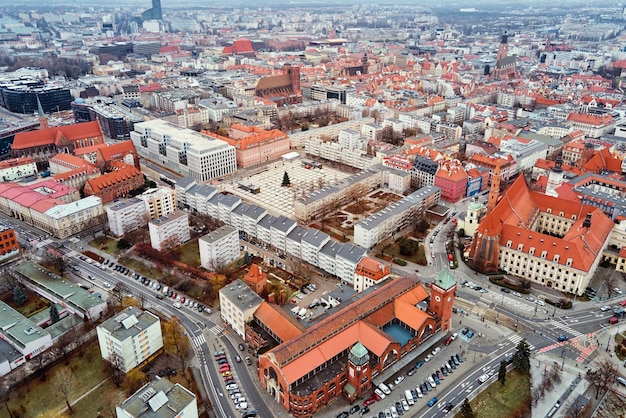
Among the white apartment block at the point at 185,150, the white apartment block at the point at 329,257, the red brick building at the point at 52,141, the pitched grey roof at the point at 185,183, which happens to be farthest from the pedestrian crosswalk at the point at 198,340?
the red brick building at the point at 52,141

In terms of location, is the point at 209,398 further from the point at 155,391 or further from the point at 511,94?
the point at 511,94

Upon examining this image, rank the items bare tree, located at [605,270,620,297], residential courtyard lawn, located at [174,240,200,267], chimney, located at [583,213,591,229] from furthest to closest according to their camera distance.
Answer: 1. residential courtyard lawn, located at [174,240,200,267]
2. chimney, located at [583,213,591,229]
3. bare tree, located at [605,270,620,297]

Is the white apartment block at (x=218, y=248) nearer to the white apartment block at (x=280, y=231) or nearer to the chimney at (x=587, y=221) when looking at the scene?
the white apartment block at (x=280, y=231)

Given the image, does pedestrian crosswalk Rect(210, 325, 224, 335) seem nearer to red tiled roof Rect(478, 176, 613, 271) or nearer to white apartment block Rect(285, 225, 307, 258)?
white apartment block Rect(285, 225, 307, 258)

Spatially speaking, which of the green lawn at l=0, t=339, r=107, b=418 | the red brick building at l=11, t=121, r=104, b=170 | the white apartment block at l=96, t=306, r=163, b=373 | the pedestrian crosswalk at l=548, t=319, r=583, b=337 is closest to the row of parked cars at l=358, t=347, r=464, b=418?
the pedestrian crosswalk at l=548, t=319, r=583, b=337

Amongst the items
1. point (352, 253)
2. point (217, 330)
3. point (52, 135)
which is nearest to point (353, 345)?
point (217, 330)
